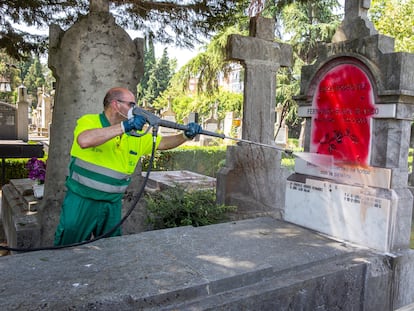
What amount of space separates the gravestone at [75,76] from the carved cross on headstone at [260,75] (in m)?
1.94

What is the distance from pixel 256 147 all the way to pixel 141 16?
309 cm

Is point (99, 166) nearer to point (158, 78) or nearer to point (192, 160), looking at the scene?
point (192, 160)

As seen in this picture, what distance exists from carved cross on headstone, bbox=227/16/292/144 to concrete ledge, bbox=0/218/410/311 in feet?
9.11

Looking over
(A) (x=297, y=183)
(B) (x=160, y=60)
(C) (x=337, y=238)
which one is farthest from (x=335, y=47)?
(B) (x=160, y=60)

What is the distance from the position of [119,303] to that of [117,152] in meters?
1.24

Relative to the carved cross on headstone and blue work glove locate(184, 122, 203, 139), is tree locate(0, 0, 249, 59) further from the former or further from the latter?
blue work glove locate(184, 122, 203, 139)

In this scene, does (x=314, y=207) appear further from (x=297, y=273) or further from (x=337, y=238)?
(x=297, y=273)

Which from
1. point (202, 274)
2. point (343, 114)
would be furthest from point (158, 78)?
point (202, 274)

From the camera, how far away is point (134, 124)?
2.33 meters

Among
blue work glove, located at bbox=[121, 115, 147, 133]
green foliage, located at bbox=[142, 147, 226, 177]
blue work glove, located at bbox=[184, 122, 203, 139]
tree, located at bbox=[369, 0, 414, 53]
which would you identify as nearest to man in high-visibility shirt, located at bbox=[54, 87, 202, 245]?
blue work glove, located at bbox=[184, 122, 203, 139]

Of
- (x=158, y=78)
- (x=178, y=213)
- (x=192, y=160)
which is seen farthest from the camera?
(x=158, y=78)

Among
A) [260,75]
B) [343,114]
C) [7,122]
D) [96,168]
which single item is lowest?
[96,168]

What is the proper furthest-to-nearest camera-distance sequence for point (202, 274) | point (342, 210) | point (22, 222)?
point (22, 222)
point (342, 210)
point (202, 274)

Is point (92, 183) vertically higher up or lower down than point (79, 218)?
higher up
